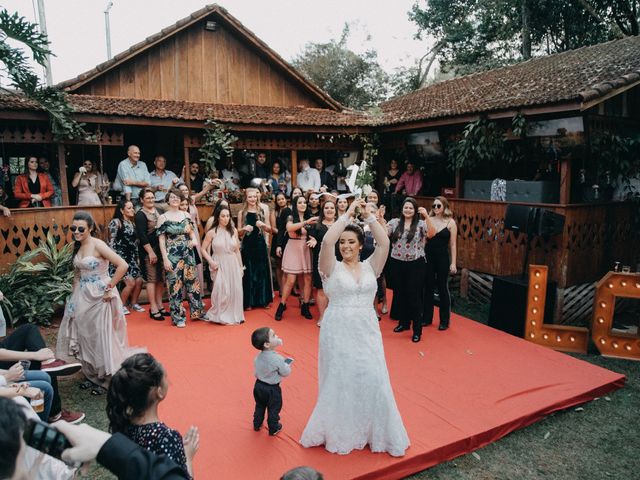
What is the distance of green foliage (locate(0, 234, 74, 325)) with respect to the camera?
7426 millimetres

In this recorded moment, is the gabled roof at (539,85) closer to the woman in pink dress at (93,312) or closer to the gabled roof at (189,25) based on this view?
the gabled roof at (189,25)

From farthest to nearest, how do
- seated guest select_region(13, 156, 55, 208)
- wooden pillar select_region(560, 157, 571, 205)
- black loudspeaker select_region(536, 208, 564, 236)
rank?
seated guest select_region(13, 156, 55, 208)
wooden pillar select_region(560, 157, 571, 205)
black loudspeaker select_region(536, 208, 564, 236)

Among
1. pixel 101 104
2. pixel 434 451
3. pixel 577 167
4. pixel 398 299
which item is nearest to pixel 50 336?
pixel 101 104

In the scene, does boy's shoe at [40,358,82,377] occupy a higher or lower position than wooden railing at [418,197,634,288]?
lower

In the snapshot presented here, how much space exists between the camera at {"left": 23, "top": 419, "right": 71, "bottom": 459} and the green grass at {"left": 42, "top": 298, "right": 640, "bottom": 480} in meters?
2.74

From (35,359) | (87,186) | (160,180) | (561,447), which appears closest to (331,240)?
(35,359)

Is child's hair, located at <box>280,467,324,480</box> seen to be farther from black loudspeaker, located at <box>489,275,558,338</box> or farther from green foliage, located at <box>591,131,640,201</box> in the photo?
green foliage, located at <box>591,131,640,201</box>

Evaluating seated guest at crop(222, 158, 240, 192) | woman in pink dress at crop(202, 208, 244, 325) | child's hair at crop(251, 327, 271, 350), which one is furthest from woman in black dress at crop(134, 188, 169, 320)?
child's hair at crop(251, 327, 271, 350)

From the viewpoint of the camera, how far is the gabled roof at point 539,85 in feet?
24.8

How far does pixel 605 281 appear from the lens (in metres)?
6.59

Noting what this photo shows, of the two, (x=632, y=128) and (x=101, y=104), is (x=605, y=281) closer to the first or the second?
(x=632, y=128)

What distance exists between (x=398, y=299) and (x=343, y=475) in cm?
412

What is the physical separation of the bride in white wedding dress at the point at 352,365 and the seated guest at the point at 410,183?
290 inches

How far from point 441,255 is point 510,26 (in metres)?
16.9
